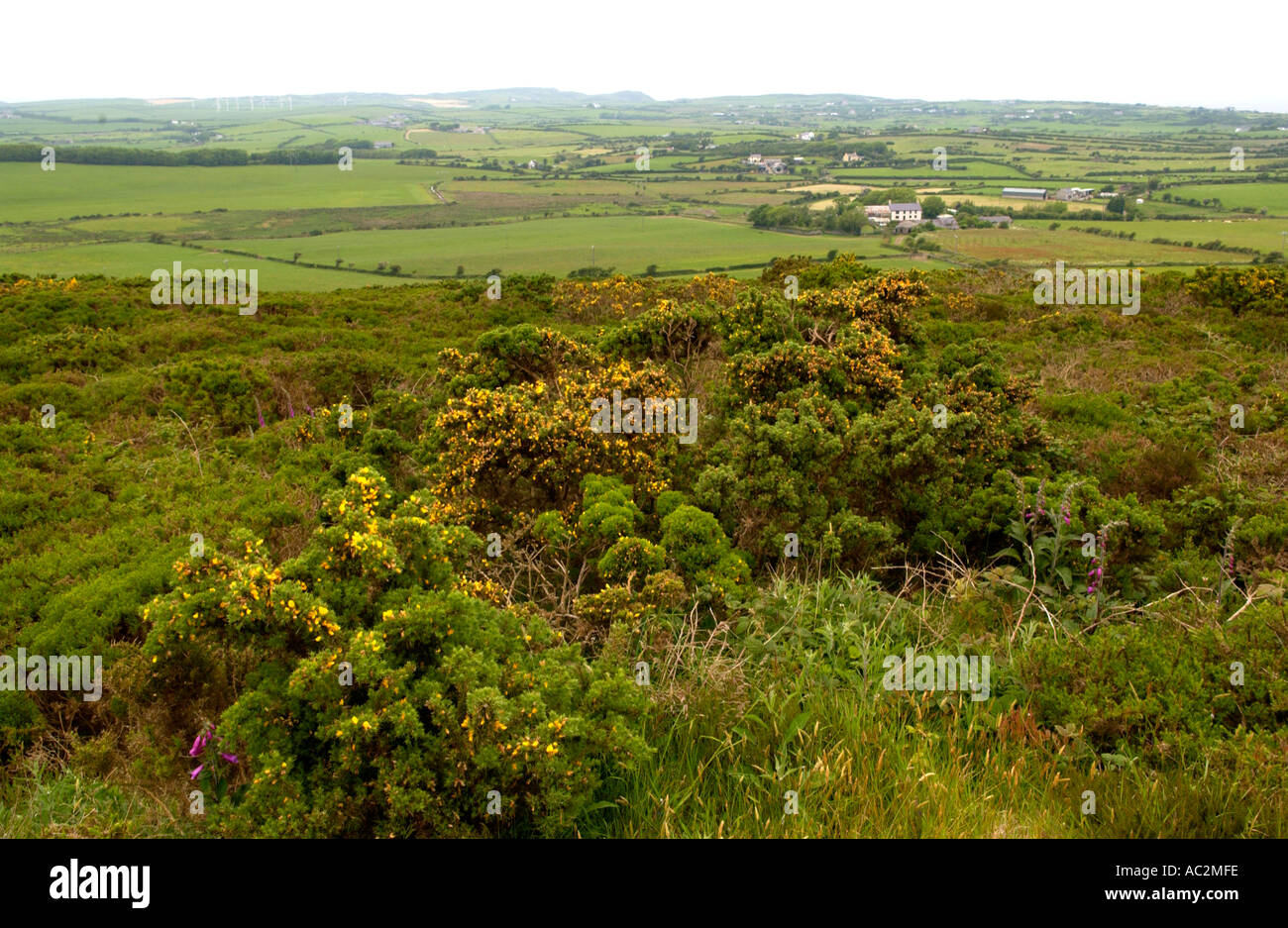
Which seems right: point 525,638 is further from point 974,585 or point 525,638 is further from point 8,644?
point 8,644

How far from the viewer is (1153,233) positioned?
32.7m

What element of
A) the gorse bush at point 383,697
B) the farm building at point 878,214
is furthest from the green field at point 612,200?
the gorse bush at point 383,697

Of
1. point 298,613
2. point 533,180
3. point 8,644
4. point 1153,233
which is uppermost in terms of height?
point 533,180

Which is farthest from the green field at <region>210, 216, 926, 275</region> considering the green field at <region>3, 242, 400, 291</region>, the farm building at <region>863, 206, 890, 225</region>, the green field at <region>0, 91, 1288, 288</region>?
the farm building at <region>863, 206, 890, 225</region>

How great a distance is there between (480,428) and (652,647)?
290cm

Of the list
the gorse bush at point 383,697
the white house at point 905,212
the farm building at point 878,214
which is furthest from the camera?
the farm building at point 878,214

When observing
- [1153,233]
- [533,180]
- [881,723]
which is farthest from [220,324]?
[533,180]

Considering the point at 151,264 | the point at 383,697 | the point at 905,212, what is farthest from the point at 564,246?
the point at 383,697

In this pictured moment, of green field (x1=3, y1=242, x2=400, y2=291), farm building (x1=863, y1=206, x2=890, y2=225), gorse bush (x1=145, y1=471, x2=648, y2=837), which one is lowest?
gorse bush (x1=145, y1=471, x2=648, y2=837)

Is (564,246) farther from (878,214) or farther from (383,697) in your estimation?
(383,697)

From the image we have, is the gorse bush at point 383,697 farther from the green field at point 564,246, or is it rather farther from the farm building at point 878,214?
the farm building at point 878,214

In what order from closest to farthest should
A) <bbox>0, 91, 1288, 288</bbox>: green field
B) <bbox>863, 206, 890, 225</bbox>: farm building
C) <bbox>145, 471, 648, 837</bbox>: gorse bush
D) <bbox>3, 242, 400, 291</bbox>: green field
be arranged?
<bbox>145, 471, 648, 837</bbox>: gorse bush
<bbox>3, 242, 400, 291</bbox>: green field
<bbox>0, 91, 1288, 288</bbox>: green field
<bbox>863, 206, 890, 225</bbox>: farm building

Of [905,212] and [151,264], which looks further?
[905,212]

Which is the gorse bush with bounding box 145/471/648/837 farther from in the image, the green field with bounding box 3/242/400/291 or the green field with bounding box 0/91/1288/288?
the green field with bounding box 3/242/400/291
